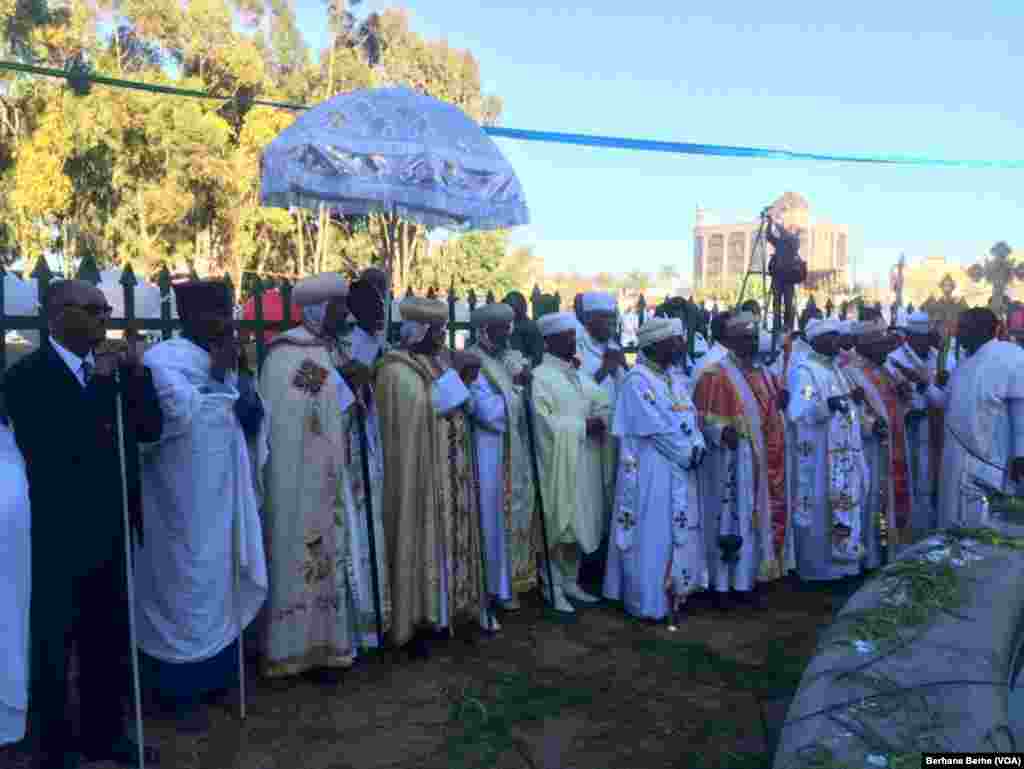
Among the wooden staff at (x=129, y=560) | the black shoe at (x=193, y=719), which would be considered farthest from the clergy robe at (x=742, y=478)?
the wooden staff at (x=129, y=560)

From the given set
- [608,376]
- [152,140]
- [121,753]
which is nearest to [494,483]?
[608,376]

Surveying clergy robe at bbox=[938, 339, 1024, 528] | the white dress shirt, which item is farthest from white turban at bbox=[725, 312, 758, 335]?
the white dress shirt

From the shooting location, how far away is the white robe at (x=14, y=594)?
3.26m

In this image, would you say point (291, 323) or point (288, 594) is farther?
point (291, 323)

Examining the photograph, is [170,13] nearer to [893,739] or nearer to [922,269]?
[893,739]

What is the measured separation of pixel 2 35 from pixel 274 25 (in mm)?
8252

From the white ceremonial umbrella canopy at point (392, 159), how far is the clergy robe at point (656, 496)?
5.48 feet

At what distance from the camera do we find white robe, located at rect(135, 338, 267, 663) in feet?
14.0

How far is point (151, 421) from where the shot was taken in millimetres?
3859

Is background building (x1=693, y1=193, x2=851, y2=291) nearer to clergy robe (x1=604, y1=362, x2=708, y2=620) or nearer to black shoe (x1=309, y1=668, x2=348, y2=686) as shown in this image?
clergy robe (x1=604, y1=362, x2=708, y2=620)

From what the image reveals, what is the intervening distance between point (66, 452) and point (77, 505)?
9.1 inches

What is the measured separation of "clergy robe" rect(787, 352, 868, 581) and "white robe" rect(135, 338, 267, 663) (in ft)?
14.3

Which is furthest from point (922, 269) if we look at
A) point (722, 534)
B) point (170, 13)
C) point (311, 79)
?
point (722, 534)

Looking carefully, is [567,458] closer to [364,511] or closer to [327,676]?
[364,511]
